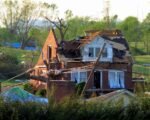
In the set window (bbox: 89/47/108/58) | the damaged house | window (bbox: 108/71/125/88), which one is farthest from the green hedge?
window (bbox: 108/71/125/88)

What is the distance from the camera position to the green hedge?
18.3 m

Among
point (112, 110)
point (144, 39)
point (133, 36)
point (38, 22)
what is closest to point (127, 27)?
point (133, 36)

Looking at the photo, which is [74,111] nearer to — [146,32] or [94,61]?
[94,61]

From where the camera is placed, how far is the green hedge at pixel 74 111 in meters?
18.3

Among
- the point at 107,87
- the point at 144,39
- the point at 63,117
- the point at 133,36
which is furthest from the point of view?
the point at 133,36

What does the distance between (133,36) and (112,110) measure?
8634 centimetres

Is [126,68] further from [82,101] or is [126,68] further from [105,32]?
[82,101]

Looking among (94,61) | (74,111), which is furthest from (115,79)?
(74,111)

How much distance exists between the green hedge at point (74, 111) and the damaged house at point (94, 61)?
30073mm

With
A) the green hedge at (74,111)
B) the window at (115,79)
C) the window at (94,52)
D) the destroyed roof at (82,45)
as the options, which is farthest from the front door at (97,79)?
the green hedge at (74,111)

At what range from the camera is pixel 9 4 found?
4063 inches

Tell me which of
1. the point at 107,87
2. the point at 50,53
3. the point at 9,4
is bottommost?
the point at 107,87

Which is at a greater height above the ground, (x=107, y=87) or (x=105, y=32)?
(x=105, y=32)

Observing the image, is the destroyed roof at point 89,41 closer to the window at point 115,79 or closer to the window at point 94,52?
the window at point 94,52
